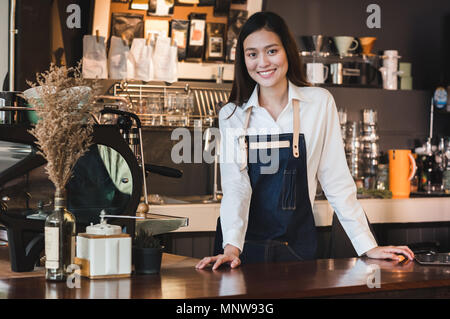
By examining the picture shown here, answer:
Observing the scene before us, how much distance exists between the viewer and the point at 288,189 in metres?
2.63

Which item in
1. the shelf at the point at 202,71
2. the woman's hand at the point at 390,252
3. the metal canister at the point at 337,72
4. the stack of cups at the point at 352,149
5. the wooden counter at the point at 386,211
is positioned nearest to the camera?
the woman's hand at the point at 390,252

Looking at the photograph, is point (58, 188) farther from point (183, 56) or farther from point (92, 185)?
point (183, 56)

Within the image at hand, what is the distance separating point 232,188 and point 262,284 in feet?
2.36

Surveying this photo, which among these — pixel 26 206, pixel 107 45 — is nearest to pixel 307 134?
pixel 26 206

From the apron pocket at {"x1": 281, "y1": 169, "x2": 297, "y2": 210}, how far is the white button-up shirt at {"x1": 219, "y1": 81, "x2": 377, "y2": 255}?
58mm

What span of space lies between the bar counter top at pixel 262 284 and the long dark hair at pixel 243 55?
77cm

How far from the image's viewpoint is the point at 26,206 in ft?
7.21

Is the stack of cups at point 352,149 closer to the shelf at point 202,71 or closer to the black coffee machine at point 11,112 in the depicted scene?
the shelf at point 202,71

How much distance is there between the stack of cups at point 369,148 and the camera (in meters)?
4.93

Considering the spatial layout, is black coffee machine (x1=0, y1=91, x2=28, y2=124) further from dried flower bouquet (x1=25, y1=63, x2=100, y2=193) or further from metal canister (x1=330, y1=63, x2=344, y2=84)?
metal canister (x1=330, y1=63, x2=344, y2=84)

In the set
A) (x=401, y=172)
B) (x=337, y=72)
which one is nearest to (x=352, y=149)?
(x=401, y=172)

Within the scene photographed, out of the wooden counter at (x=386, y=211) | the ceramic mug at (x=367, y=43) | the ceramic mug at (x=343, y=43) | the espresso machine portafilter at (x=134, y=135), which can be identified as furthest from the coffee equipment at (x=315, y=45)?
the espresso machine portafilter at (x=134, y=135)
